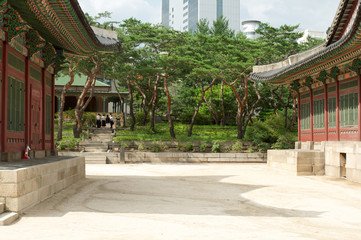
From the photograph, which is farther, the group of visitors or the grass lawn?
the group of visitors

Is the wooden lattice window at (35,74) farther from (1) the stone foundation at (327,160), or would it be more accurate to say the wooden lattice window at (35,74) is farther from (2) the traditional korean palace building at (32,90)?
(1) the stone foundation at (327,160)

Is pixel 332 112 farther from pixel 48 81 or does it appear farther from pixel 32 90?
pixel 32 90

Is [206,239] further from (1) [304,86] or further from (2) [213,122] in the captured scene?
(2) [213,122]

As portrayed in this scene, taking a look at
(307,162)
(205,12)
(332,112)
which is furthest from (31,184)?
(205,12)

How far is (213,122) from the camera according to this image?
4672cm

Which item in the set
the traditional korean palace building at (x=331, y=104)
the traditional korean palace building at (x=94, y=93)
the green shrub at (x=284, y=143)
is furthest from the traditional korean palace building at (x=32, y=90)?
the traditional korean palace building at (x=94, y=93)

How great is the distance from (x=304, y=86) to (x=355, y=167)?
792 centimetres

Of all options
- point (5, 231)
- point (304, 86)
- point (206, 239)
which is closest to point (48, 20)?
point (5, 231)

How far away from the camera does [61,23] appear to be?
12664 mm

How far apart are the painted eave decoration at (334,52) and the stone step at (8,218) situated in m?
11.0

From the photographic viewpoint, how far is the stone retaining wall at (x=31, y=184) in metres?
8.33

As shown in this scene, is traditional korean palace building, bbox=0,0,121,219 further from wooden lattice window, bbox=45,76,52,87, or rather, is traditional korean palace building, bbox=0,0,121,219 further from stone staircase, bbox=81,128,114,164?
stone staircase, bbox=81,128,114,164

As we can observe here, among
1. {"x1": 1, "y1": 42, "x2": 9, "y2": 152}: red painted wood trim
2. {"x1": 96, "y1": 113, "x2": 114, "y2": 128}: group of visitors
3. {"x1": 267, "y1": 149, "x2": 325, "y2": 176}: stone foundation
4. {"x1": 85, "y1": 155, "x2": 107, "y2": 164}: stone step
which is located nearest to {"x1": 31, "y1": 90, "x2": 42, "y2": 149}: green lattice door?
{"x1": 1, "y1": 42, "x2": 9, "y2": 152}: red painted wood trim

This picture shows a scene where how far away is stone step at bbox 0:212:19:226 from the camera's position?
7.53m
